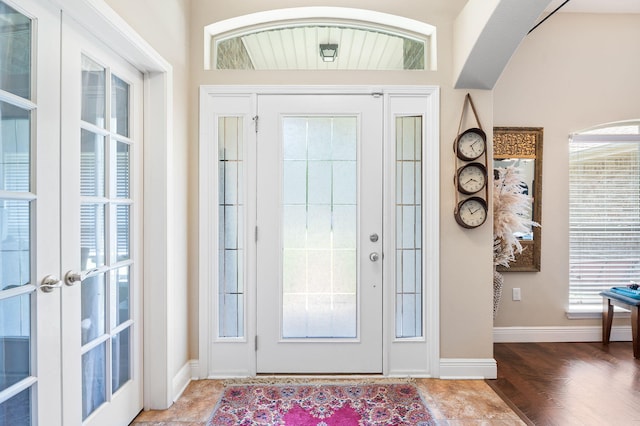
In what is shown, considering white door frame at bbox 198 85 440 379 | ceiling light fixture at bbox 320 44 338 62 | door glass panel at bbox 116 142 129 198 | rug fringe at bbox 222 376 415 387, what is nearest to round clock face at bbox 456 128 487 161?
white door frame at bbox 198 85 440 379

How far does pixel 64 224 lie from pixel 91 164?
353 millimetres

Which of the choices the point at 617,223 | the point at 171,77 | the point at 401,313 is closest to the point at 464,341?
the point at 401,313

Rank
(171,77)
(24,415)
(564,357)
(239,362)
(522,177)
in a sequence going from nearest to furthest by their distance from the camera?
(24,415) → (171,77) → (239,362) → (564,357) → (522,177)

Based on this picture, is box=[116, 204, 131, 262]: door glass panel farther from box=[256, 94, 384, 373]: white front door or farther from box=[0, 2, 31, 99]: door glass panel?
box=[256, 94, 384, 373]: white front door

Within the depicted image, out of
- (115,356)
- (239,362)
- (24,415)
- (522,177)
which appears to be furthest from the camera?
(522,177)

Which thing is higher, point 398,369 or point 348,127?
point 348,127

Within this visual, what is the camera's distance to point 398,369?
259 cm

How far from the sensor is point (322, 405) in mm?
2227

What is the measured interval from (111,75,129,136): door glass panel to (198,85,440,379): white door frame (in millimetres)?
619

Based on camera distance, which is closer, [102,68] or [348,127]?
[102,68]

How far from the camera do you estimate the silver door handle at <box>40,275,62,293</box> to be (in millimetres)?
1348

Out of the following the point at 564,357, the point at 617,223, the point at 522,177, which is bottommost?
the point at 564,357

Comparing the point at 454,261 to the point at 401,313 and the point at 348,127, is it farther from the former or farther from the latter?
the point at 348,127

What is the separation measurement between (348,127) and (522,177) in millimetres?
1853
